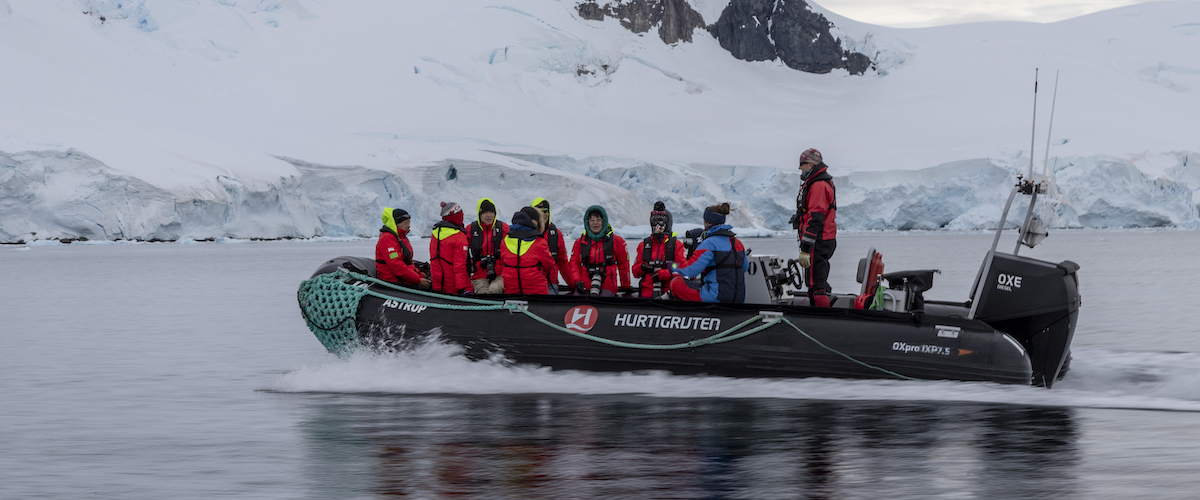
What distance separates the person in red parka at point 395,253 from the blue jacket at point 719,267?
200 cm

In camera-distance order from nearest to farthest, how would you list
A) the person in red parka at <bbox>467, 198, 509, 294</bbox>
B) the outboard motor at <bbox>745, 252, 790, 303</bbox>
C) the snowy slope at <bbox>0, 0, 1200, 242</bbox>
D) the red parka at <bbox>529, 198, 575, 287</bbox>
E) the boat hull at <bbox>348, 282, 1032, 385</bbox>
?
the boat hull at <bbox>348, 282, 1032, 385</bbox>, the outboard motor at <bbox>745, 252, 790, 303</bbox>, the person in red parka at <bbox>467, 198, 509, 294</bbox>, the red parka at <bbox>529, 198, 575, 287</bbox>, the snowy slope at <bbox>0, 0, 1200, 242</bbox>

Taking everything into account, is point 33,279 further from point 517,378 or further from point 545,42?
point 545,42

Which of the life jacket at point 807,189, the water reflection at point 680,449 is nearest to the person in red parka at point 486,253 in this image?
the water reflection at point 680,449

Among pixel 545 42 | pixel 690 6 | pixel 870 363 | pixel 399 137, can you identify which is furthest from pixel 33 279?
pixel 690 6

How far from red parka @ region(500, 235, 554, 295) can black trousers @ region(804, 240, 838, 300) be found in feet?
5.72

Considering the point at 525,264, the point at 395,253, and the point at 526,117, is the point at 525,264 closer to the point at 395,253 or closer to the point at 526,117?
the point at 395,253

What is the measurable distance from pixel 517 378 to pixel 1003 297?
306cm

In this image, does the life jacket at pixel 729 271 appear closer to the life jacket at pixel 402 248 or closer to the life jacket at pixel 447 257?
the life jacket at pixel 447 257

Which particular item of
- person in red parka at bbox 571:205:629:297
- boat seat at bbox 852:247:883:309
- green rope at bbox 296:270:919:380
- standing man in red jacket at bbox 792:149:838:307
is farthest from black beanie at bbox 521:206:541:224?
boat seat at bbox 852:247:883:309

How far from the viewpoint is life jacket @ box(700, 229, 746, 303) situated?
22.2 feet

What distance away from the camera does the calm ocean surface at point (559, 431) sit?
15.2 ft

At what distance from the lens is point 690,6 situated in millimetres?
103312

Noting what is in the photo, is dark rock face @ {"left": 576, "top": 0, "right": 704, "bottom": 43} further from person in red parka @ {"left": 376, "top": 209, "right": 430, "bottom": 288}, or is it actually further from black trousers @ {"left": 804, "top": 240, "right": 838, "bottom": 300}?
black trousers @ {"left": 804, "top": 240, "right": 838, "bottom": 300}

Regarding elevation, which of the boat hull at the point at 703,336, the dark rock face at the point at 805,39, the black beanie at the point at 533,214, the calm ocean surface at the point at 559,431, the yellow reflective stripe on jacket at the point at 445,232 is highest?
the dark rock face at the point at 805,39
